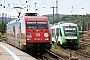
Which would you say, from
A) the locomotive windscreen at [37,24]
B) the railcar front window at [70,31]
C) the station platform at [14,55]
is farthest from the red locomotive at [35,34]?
the railcar front window at [70,31]

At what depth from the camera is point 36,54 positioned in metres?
23.9

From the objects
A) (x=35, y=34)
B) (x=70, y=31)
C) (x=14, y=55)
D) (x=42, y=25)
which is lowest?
(x=14, y=55)

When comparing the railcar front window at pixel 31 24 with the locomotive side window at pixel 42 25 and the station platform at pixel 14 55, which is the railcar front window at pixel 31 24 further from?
the station platform at pixel 14 55

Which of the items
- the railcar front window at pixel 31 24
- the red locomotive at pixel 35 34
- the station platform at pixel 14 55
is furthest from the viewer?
the railcar front window at pixel 31 24

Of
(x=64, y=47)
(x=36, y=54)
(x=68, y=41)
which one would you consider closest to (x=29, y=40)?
(x=36, y=54)

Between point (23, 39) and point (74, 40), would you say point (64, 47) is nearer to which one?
point (74, 40)

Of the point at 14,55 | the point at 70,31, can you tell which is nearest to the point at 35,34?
the point at 14,55

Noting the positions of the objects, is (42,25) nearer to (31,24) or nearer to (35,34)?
(31,24)

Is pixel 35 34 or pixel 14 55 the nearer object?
pixel 14 55

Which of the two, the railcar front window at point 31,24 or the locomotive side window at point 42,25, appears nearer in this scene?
the railcar front window at point 31,24

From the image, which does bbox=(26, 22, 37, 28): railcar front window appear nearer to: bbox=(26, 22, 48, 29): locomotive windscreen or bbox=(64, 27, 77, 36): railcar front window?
bbox=(26, 22, 48, 29): locomotive windscreen

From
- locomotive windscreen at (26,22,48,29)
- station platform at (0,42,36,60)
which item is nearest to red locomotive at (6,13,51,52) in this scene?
locomotive windscreen at (26,22,48,29)

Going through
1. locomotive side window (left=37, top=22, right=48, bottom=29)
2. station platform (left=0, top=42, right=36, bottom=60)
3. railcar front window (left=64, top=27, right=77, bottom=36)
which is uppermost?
locomotive side window (left=37, top=22, right=48, bottom=29)

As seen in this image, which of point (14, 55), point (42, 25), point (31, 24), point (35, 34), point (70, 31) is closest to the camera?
point (14, 55)
